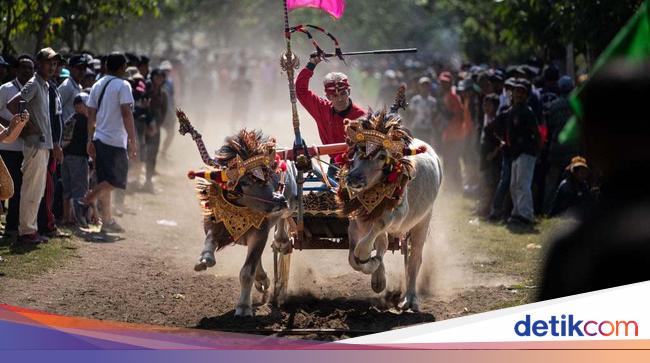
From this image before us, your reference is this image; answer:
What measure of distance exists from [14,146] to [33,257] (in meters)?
1.40

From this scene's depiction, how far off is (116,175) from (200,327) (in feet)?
17.5

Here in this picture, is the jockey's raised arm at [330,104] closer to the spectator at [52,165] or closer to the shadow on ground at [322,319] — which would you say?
the shadow on ground at [322,319]

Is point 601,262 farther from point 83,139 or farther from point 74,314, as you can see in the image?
point 83,139

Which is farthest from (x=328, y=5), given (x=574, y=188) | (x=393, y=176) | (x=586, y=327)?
(x=574, y=188)

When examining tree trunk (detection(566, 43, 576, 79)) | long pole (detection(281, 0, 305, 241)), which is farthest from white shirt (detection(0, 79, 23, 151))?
tree trunk (detection(566, 43, 576, 79))

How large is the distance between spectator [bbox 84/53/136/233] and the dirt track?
804mm

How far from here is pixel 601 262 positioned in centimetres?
411

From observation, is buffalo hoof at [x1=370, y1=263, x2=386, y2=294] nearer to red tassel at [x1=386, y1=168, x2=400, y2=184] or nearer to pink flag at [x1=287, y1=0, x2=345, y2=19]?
red tassel at [x1=386, y1=168, x2=400, y2=184]

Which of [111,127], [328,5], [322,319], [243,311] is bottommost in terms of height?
[322,319]

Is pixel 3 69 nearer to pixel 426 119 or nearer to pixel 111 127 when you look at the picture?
pixel 111 127

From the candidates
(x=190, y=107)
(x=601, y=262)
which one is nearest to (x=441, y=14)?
(x=190, y=107)

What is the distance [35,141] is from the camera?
42.7ft

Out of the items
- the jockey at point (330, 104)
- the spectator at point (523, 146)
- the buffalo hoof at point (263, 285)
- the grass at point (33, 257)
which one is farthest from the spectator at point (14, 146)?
the spectator at point (523, 146)

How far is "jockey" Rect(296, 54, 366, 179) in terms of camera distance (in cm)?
1120
